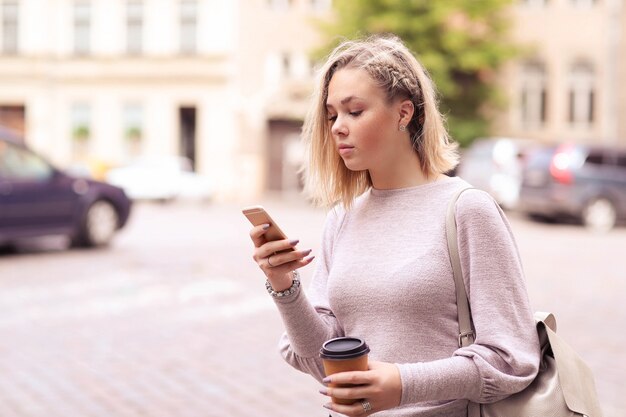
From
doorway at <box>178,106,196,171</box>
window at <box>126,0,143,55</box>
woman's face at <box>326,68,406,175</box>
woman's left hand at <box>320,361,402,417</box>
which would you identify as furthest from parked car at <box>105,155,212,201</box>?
woman's left hand at <box>320,361,402,417</box>

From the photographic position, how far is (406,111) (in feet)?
8.16

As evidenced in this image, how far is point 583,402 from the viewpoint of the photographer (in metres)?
2.37

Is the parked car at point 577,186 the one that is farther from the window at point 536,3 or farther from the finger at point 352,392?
the finger at point 352,392

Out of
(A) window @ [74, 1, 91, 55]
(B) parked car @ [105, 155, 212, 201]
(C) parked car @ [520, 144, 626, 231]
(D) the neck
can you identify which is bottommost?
(B) parked car @ [105, 155, 212, 201]

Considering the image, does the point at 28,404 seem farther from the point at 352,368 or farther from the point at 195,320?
the point at 352,368

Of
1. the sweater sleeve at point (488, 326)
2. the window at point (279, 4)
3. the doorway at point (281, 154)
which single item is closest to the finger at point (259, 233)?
the sweater sleeve at point (488, 326)

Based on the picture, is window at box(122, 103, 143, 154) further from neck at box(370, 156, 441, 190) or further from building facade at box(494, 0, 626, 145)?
neck at box(370, 156, 441, 190)

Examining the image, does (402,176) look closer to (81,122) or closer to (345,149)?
(345,149)

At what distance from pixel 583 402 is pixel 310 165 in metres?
0.88

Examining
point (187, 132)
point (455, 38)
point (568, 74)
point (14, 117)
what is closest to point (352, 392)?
point (455, 38)

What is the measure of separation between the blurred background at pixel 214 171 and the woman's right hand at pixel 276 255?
2.14 feet

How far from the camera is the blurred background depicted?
731cm

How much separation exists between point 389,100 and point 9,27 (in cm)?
4168

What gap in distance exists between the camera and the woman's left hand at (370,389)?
2104 millimetres
